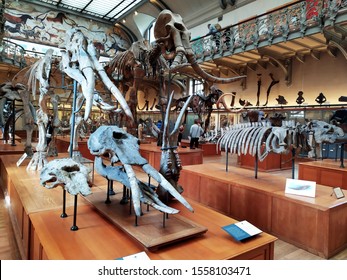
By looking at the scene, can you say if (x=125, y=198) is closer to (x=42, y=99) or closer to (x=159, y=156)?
(x=42, y=99)

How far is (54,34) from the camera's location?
21.8m

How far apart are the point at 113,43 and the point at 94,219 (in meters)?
24.4

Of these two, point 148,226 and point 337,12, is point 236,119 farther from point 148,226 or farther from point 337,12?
point 148,226

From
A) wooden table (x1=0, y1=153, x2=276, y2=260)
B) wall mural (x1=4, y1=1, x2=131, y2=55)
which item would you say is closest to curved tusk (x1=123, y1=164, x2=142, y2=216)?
wooden table (x1=0, y1=153, x2=276, y2=260)

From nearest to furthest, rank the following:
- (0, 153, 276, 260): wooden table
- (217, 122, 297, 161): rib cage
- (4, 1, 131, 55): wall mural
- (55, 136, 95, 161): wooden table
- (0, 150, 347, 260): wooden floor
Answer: (0, 153, 276, 260): wooden table → (0, 150, 347, 260): wooden floor → (217, 122, 297, 161): rib cage → (55, 136, 95, 161): wooden table → (4, 1, 131, 55): wall mural

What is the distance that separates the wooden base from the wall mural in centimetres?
1913

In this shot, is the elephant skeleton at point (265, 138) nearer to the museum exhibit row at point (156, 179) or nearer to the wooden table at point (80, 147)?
the museum exhibit row at point (156, 179)

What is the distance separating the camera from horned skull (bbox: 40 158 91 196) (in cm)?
223

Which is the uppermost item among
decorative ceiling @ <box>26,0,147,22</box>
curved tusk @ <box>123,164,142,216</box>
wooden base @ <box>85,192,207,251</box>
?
decorative ceiling @ <box>26,0,147,22</box>

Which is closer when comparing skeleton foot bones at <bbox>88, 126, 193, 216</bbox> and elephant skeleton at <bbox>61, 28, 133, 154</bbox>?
skeleton foot bones at <bbox>88, 126, 193, 216</bbox>

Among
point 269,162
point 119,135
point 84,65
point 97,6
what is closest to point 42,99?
point 84,65

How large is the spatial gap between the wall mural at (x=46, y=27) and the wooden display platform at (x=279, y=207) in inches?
706

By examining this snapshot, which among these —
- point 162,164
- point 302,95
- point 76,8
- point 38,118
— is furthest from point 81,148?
point 76,8

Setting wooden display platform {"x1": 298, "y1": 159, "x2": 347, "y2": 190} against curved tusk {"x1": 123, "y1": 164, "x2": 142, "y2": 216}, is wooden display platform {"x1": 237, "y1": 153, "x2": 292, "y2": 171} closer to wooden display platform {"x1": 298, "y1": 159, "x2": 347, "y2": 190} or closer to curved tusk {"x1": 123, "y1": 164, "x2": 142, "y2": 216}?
wooden display platform {"x1": 298, "y1": 159, "x2": 347, "y2": 190}
